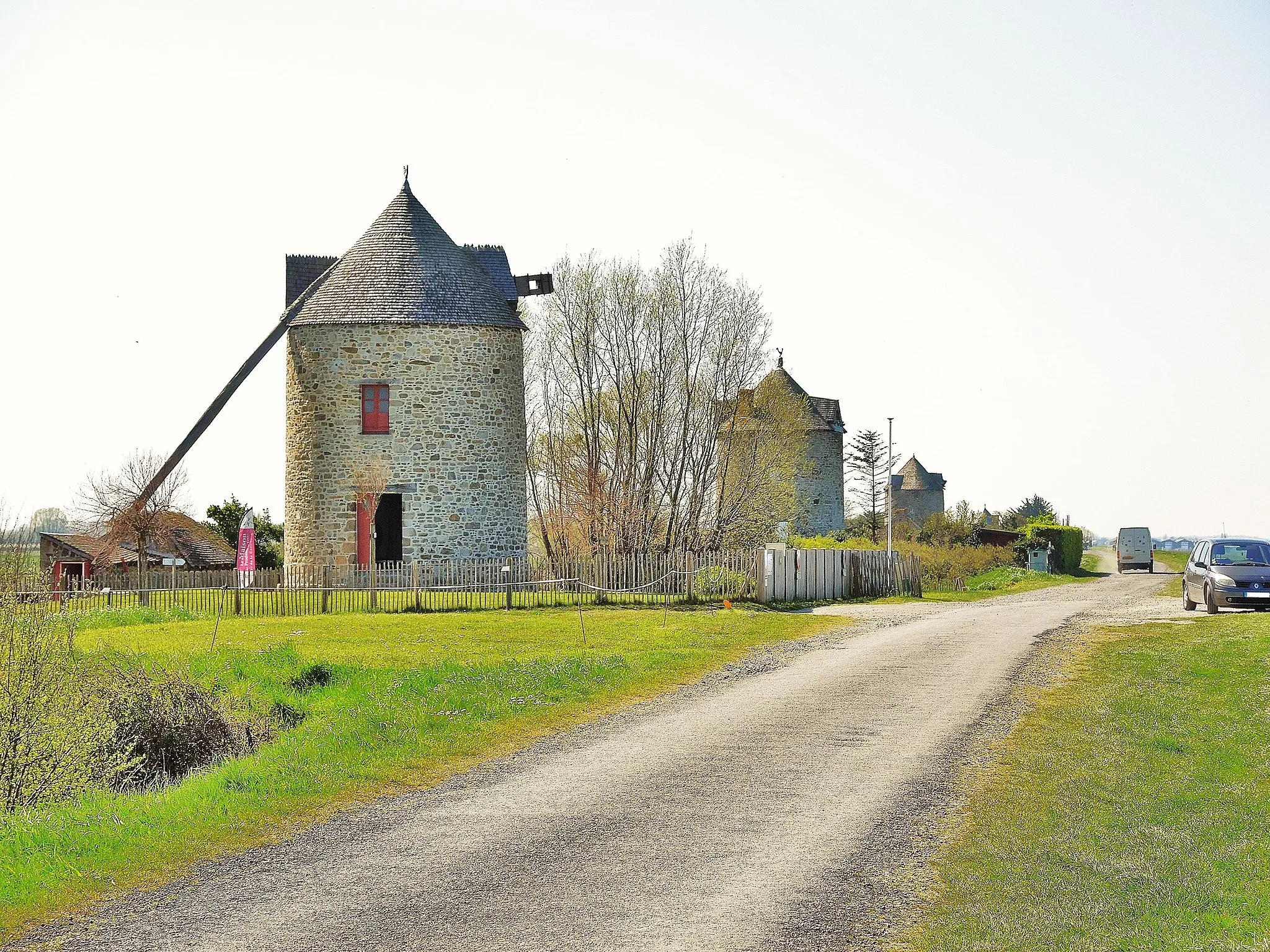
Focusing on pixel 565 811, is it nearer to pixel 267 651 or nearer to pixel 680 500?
pixel 267 651

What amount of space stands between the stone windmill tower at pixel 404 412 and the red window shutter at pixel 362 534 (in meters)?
0.04

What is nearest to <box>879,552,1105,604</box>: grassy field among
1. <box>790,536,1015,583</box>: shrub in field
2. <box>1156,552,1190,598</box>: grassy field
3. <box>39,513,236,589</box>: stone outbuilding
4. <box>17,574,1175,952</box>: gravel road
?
<box>790,536,1015,583</box>: shrub in field

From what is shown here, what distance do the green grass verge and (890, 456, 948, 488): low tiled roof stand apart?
91.6 metres

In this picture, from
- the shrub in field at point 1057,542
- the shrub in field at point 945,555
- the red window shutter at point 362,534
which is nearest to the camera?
the red window shutter at point 362,534

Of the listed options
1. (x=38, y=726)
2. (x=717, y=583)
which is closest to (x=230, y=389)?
(x=717, y=583)

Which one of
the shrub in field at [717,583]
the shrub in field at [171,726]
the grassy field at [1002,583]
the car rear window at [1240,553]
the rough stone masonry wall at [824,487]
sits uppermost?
the rough stone masonry wall at [824,487]

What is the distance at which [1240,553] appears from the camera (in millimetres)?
26438

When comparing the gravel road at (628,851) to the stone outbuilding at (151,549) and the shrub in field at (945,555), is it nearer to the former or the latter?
the shrub in field at (945,555)

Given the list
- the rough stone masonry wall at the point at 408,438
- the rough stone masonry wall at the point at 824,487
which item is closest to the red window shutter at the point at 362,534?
the rough stone masonry wall at the point at 408,438

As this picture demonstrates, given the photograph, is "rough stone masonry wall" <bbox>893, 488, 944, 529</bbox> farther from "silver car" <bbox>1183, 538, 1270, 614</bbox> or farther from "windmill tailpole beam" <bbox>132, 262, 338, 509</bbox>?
"silver car" <bbox>1183, 538, 1270, 614</bbox>

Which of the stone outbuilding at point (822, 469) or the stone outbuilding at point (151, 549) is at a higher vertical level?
the stone outbuilding at point (822, 469)

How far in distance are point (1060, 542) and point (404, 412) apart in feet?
111

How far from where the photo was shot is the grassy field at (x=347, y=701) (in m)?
9.23

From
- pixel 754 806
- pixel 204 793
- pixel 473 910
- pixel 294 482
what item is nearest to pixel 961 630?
pixel 754 806
